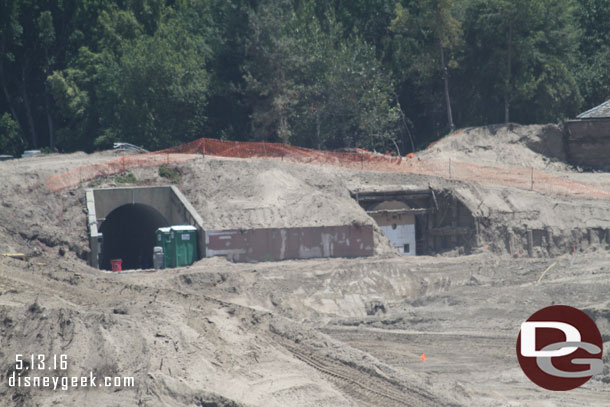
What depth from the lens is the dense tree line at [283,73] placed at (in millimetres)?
39375

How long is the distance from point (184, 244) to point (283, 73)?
1630cm

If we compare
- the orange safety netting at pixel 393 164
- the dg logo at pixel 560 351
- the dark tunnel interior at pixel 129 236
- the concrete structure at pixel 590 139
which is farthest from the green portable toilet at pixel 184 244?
the concrete structure at pixel 590 139

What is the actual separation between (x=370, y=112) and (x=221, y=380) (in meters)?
27.0

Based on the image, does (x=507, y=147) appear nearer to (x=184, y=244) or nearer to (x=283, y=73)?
(x=283, y=73)

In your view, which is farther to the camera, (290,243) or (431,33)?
(431,33)

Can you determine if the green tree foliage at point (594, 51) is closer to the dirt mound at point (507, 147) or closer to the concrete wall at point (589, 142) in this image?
the dirt mound at point (507, 147)

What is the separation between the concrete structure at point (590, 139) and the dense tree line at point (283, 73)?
3.51 m

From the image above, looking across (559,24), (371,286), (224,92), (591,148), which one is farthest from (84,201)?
(559,24)

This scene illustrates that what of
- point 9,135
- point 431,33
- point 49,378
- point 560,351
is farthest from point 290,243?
point 9,135

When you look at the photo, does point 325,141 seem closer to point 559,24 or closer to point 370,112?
point 370,112

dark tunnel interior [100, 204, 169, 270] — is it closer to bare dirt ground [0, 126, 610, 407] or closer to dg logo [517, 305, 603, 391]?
bare dirt ground [0, 126, 610, 407]

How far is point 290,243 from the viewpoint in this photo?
26969 millimetres

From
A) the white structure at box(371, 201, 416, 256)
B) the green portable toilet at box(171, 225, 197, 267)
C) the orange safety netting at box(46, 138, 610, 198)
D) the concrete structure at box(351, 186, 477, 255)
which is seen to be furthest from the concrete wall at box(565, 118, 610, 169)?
the green portable toilet at box(171, 225, 197, 267)

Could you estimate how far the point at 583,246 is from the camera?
29.3 metres
